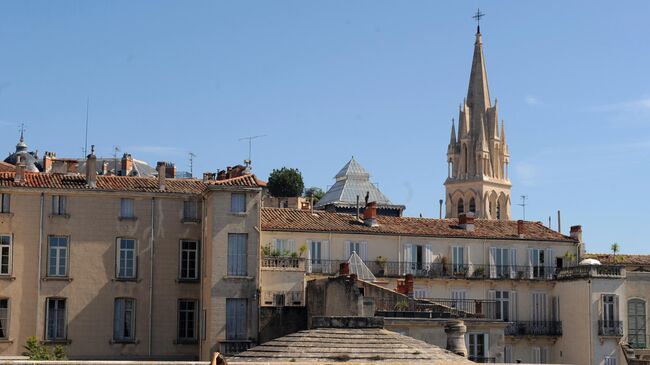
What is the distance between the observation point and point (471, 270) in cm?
7425

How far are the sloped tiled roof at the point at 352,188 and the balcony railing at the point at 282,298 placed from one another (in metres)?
53.8

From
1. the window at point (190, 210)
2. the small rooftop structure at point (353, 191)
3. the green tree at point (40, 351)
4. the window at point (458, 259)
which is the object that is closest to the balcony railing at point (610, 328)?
the window at point (458, 259)

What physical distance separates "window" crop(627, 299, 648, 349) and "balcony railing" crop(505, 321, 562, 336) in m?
3.95

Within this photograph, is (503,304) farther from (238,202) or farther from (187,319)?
(187,319)

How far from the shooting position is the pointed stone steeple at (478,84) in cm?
17038

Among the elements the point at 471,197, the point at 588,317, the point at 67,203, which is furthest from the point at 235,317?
the point at 471,197

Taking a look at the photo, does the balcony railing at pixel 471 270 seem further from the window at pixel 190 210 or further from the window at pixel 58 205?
the window at pixel 58 205

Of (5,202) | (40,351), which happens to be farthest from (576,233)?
(40,351)

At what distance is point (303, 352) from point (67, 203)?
2692cm

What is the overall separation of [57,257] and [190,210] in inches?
275

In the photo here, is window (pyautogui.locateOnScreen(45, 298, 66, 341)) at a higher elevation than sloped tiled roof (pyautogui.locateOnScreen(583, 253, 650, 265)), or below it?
below

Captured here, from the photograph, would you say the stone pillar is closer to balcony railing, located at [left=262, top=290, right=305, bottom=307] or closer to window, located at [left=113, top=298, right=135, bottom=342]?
balcony railing, located at [left=262, top=290, right=305, bottom=307]

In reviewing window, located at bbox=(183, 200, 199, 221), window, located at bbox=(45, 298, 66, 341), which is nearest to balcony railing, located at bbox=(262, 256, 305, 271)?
window, located at bbox=(183, 200, 199, 221)

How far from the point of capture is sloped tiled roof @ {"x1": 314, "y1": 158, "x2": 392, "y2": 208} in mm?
120188
